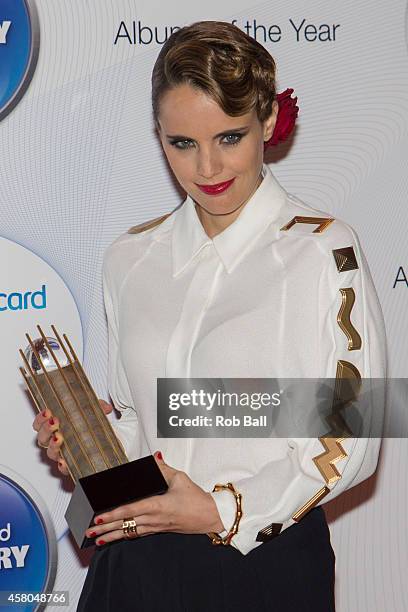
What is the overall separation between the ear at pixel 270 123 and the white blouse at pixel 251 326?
60mm

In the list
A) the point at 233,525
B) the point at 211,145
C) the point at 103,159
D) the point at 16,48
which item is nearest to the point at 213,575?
the point at 233,525

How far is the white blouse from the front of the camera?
1188mm

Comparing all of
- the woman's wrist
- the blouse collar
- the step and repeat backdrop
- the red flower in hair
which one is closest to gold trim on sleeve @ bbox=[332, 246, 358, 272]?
the blouse collar

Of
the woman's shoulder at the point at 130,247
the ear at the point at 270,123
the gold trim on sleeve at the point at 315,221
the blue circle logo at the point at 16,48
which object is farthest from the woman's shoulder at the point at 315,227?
the blue circle logo at the point at 16,48

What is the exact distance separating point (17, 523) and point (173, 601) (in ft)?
2.27

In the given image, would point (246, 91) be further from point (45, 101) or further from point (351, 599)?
point (351, 599)

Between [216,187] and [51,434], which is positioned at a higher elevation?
[216,187]

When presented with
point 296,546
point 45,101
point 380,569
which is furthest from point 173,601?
point 45,101

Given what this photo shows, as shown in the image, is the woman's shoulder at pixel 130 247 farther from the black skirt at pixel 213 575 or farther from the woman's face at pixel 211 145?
the black skirt at pixel 213 575

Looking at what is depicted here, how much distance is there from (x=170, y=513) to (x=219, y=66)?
0.57 metres

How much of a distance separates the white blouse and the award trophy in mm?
109

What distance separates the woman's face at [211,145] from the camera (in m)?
1.25

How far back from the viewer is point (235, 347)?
4.19 feet

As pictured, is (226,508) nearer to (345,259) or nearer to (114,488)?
(114,488)
